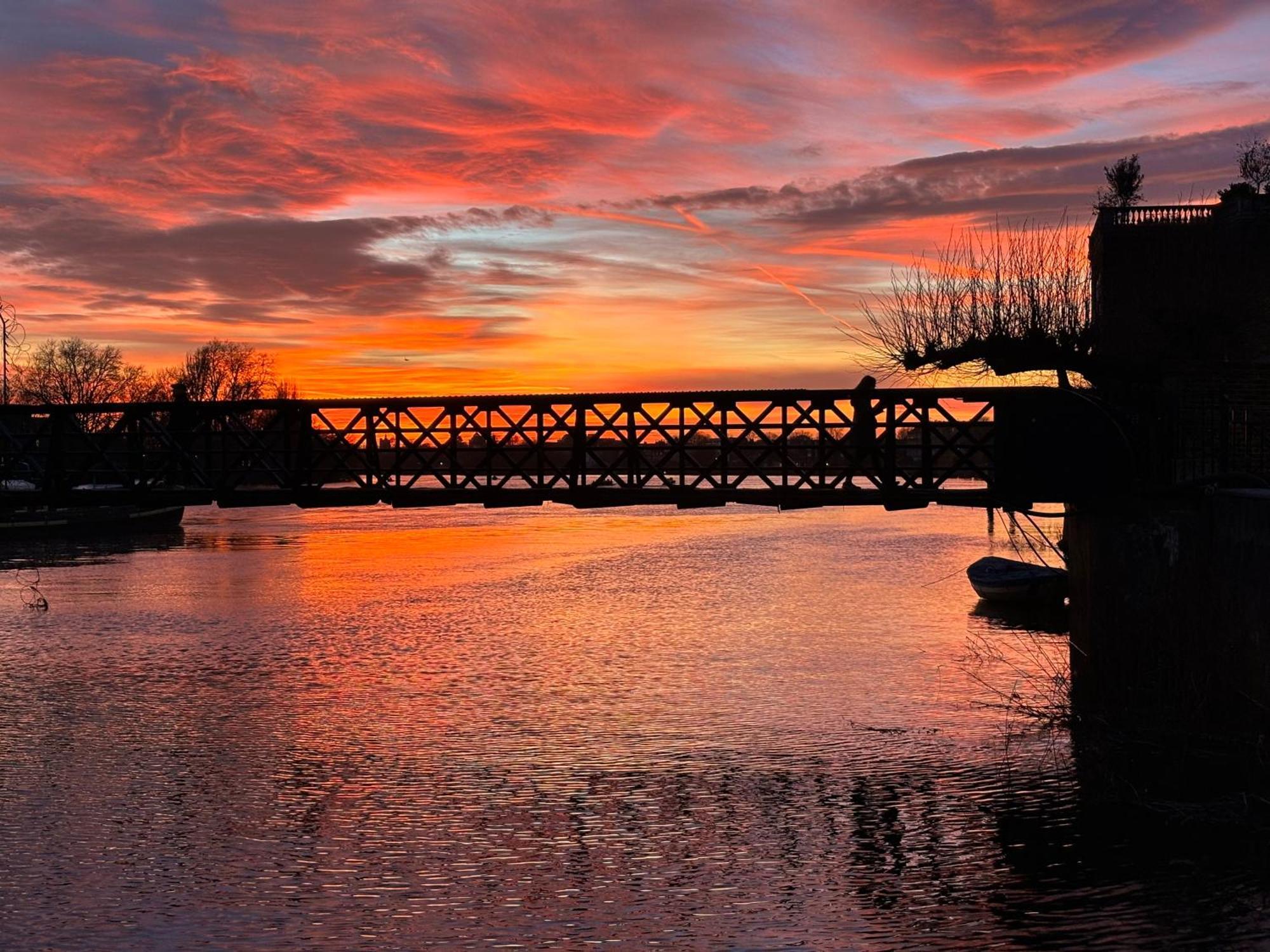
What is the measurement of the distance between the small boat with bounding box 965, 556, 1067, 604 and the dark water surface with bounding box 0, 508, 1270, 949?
89.1 inches

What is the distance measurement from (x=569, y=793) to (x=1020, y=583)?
89.8 ft

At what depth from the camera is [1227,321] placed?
40.5 m

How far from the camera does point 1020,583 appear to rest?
45.0 metres

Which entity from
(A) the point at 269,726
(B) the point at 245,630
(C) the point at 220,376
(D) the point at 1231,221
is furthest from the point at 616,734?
(C) the point at 220,376

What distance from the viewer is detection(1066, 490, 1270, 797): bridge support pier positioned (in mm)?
20500

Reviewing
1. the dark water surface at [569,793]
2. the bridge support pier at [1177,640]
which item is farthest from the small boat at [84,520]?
the bridge support pier at [1177,640]

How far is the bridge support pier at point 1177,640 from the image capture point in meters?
20.5

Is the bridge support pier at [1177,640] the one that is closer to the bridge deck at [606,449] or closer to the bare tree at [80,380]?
the bridge deck at [606,449]

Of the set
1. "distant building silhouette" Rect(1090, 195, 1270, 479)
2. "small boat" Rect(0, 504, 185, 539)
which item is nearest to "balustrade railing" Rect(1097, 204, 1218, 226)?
"distant building silhouette" Rect(1090, 195, 1270, 479)

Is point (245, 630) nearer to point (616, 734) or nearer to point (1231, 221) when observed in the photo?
point (616, 734)

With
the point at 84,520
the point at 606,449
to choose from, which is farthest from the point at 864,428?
the point at 84,520

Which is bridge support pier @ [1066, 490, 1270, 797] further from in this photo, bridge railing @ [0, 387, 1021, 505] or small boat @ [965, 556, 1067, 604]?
small boat @ [965, 556, 1067, 604]

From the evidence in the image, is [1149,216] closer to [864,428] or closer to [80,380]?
[864,428]

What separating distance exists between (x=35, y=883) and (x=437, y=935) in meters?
5.72
